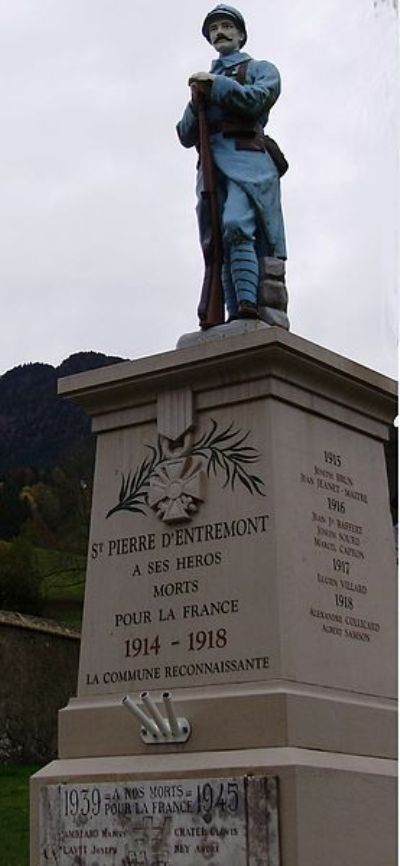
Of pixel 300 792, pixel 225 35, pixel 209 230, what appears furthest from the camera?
pixel 225 35

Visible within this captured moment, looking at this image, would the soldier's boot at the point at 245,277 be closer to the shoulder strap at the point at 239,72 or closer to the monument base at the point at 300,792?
the shoulder strap at the point at 239,72

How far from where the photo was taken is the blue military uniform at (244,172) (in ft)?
26.2

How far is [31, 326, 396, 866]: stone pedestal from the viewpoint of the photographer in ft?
22.5

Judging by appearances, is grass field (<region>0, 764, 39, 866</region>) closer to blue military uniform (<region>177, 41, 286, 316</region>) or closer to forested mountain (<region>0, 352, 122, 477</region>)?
blue military uniform (<region>177, 41, 286, 316</region>)

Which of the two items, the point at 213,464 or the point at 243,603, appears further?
the point at 213,464

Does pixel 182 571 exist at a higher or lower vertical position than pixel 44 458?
lower

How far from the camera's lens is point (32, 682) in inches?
987

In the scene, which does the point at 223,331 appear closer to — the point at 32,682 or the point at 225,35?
the point at 225,35

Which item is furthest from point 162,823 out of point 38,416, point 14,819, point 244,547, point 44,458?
point 38,416

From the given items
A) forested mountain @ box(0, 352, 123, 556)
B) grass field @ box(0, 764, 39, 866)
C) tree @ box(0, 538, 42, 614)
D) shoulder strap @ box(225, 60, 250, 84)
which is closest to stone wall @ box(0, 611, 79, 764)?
grass field @ box(0, 764, 39, 866)

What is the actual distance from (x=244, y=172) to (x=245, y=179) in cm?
6

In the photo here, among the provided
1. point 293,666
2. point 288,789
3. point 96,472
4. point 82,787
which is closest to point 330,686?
point 293,666

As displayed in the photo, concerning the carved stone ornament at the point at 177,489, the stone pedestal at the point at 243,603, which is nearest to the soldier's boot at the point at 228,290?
the stone pedestal at the point at 243,603

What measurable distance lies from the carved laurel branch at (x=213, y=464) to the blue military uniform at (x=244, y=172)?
85 cm
